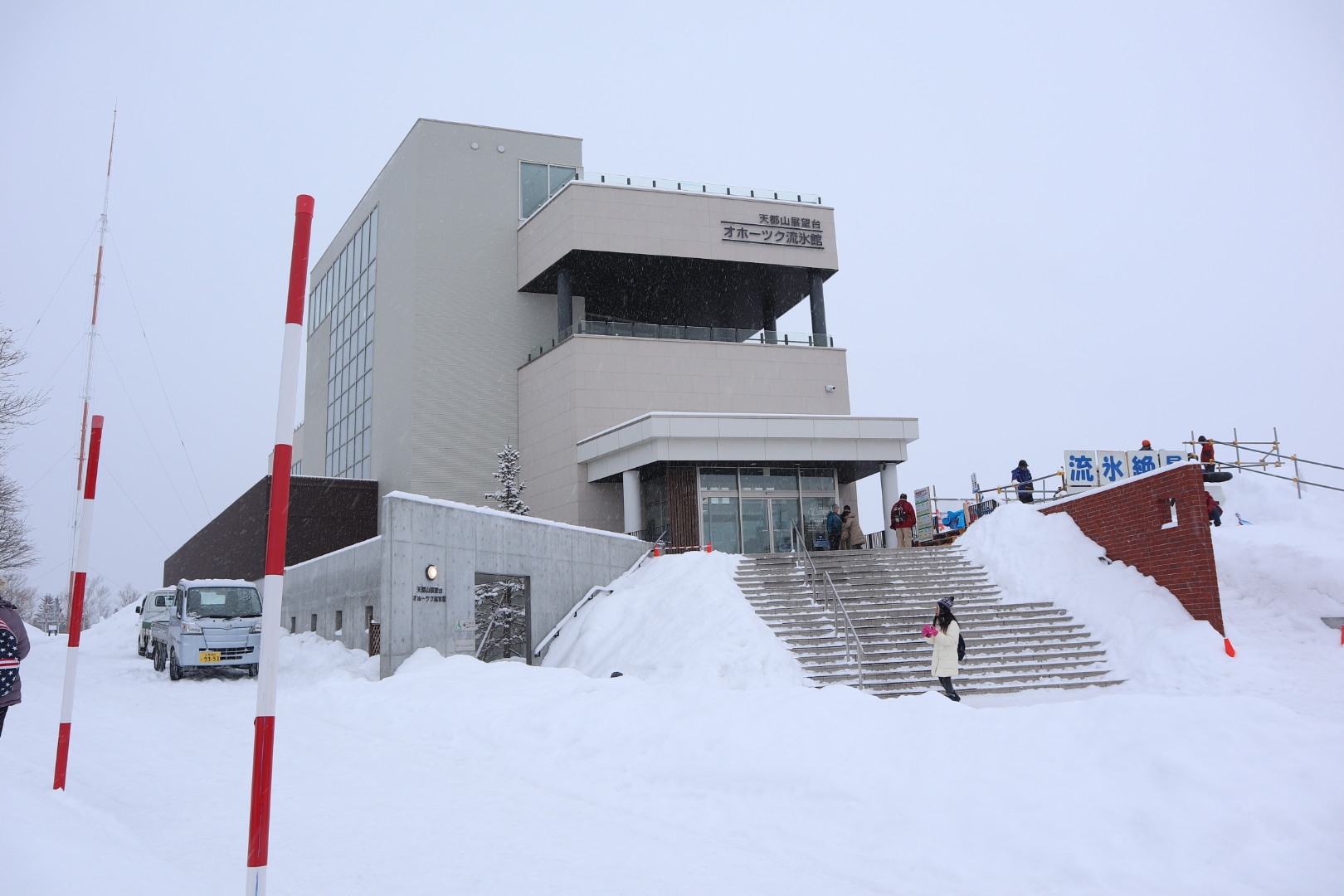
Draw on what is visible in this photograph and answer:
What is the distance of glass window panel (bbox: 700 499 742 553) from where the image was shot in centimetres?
2753

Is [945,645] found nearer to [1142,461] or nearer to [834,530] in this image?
[834,530]

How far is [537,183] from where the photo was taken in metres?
38.9

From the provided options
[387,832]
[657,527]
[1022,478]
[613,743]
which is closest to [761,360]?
[657,527]

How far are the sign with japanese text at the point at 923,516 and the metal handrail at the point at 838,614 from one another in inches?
325

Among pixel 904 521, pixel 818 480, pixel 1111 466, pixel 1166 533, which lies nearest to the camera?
pixel 1166 533

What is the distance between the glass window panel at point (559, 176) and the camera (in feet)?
129

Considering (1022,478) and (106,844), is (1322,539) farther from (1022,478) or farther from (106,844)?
(106,844)

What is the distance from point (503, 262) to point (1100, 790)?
3444 cm

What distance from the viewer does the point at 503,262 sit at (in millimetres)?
37438

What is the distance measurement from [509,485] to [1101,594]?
19.7m

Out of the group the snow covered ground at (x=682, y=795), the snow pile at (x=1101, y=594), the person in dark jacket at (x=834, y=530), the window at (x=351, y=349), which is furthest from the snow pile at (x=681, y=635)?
the window at (x=351, y=349)

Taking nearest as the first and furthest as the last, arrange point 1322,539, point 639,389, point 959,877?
point 959,877 < point 1322,539 < point 639,389

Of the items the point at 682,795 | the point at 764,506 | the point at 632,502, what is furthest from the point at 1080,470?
the point at 682,795

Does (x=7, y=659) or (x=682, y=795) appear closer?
(x=7, y=659)
